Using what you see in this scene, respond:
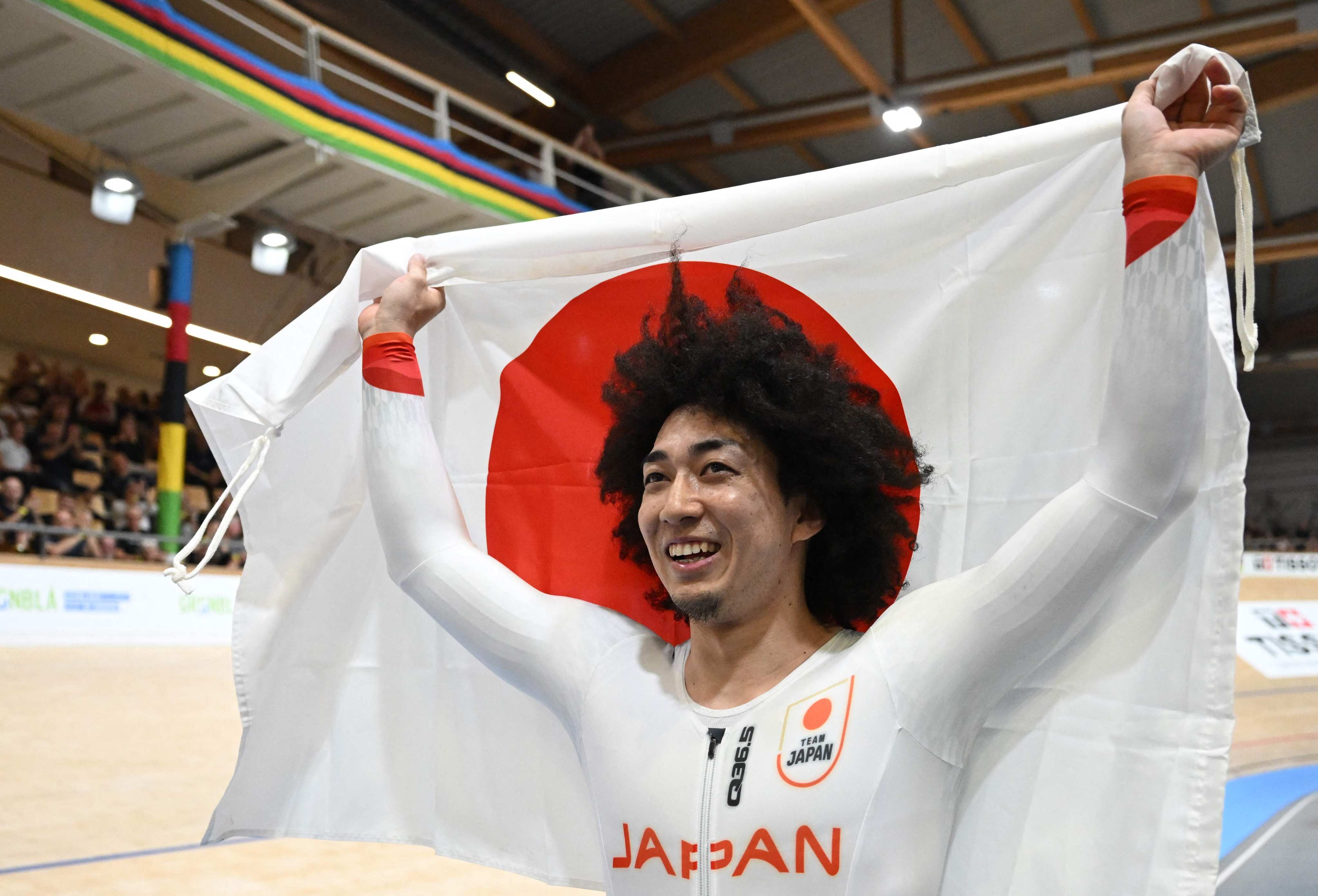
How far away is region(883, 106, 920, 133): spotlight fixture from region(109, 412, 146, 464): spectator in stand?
7545 mm

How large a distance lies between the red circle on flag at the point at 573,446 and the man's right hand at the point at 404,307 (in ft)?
0.70

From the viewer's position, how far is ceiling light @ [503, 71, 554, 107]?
35.0ft

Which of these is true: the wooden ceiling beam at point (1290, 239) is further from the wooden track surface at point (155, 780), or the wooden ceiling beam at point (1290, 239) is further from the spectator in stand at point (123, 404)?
the spectator in stand at point (123, 404)

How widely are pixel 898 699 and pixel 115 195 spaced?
25.4 feet

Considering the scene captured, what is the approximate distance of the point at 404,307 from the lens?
1964 mm

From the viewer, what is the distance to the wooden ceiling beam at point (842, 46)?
8977 millimetres

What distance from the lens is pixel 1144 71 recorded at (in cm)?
916

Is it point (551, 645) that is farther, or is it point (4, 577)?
point (4, 577)

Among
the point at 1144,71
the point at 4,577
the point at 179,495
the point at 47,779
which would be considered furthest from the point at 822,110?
the point at 47,779

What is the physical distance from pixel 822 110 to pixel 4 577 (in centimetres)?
871

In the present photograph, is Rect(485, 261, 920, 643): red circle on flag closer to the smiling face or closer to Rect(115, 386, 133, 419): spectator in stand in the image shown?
the smiling face

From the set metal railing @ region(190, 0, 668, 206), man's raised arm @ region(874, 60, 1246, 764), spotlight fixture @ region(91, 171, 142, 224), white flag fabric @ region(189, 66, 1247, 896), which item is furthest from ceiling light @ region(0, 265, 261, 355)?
man's raised arm @ region(874, 60, 1246, 764)

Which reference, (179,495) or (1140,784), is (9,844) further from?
(179,495)

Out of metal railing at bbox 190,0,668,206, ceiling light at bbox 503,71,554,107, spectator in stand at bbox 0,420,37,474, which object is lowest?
spectator in stand at bbox 0,420,37,474
